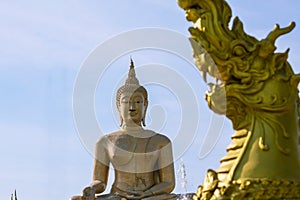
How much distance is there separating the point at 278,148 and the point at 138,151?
21.2ft

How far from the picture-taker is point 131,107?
9.62 m

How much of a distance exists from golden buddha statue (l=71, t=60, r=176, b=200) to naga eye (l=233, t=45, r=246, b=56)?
6.11 meters

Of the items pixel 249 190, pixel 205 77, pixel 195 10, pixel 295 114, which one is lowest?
pixel 249 190

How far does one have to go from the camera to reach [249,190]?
2.99 metres

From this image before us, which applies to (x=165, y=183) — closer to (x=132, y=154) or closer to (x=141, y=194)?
(x=141, y=194)

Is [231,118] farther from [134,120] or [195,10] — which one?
[134,120]

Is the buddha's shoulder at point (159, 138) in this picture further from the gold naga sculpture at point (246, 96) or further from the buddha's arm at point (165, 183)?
the gold naga sculpture at point (246, 96)

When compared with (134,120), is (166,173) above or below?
below

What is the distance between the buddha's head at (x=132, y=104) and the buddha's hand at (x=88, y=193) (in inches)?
48.2

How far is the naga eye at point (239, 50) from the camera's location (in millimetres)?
3201

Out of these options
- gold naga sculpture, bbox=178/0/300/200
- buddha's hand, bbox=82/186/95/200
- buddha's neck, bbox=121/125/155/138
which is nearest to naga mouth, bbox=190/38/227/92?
gold naga sculpture, bbox=178/0/300/200

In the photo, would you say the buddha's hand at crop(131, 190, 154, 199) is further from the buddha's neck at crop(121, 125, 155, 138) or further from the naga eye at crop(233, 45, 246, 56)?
the naga eye at crop(233, 45, 246, 56)

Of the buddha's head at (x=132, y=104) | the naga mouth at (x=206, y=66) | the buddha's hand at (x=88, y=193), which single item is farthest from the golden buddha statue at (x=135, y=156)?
the naga mouth at (x=206, y=66)

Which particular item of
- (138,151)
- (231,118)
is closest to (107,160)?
(138,151)
